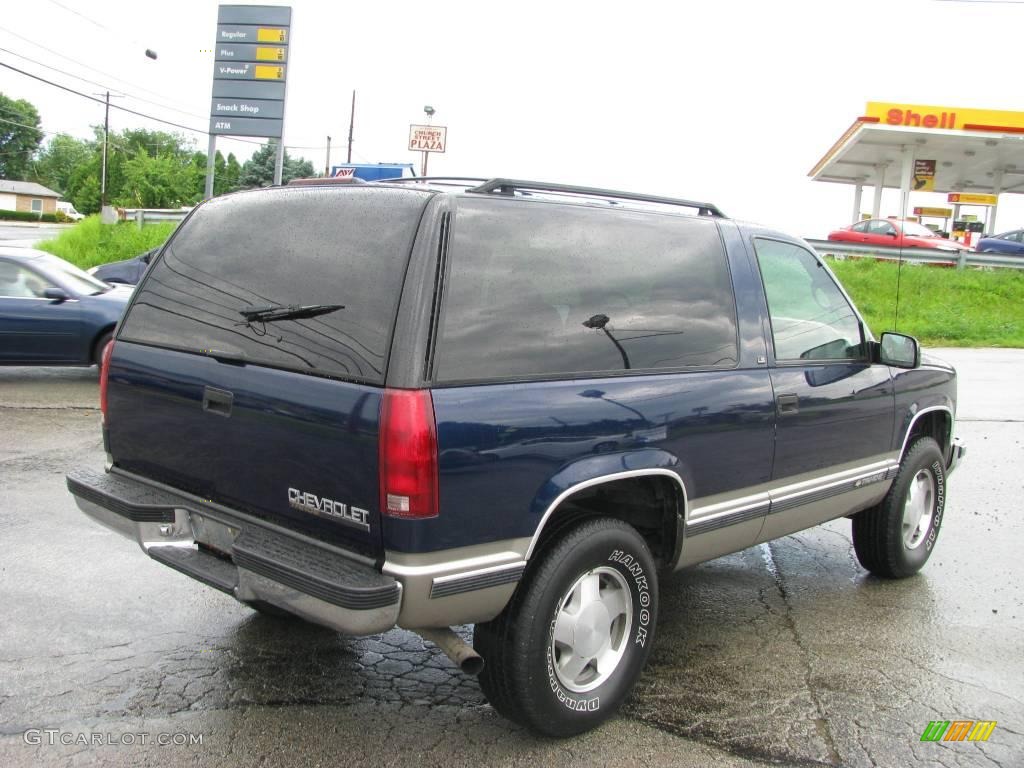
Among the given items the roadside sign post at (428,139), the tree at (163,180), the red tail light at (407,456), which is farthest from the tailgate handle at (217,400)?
the tree at (163,180)

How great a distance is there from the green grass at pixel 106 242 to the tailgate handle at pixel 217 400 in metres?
21.2

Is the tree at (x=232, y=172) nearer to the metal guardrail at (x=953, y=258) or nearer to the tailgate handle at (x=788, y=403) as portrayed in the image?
the metal guardrail at (x=953, y=258)

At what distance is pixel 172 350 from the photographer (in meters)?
3.62

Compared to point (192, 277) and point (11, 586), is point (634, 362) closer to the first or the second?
point (192, 277)

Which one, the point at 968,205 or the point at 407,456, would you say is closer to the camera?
the point at 407,456

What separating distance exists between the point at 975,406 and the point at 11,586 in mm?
10497

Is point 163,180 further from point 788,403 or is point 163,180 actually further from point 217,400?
point 788,403

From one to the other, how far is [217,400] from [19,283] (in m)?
8.48

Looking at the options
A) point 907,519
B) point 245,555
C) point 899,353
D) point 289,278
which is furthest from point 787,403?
point 245,555

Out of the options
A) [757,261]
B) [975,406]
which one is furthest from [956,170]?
[757,261]

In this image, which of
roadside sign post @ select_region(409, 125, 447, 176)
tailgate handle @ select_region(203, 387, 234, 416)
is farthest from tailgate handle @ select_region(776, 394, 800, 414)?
roadside sign post @ select_region(409, 125, 447, 176)

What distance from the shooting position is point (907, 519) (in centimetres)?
532

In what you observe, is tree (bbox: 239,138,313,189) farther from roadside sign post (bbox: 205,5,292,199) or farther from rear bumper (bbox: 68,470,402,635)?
rear bumper (bbox: 68,470,402,635)

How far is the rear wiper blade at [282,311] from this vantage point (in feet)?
10.3
